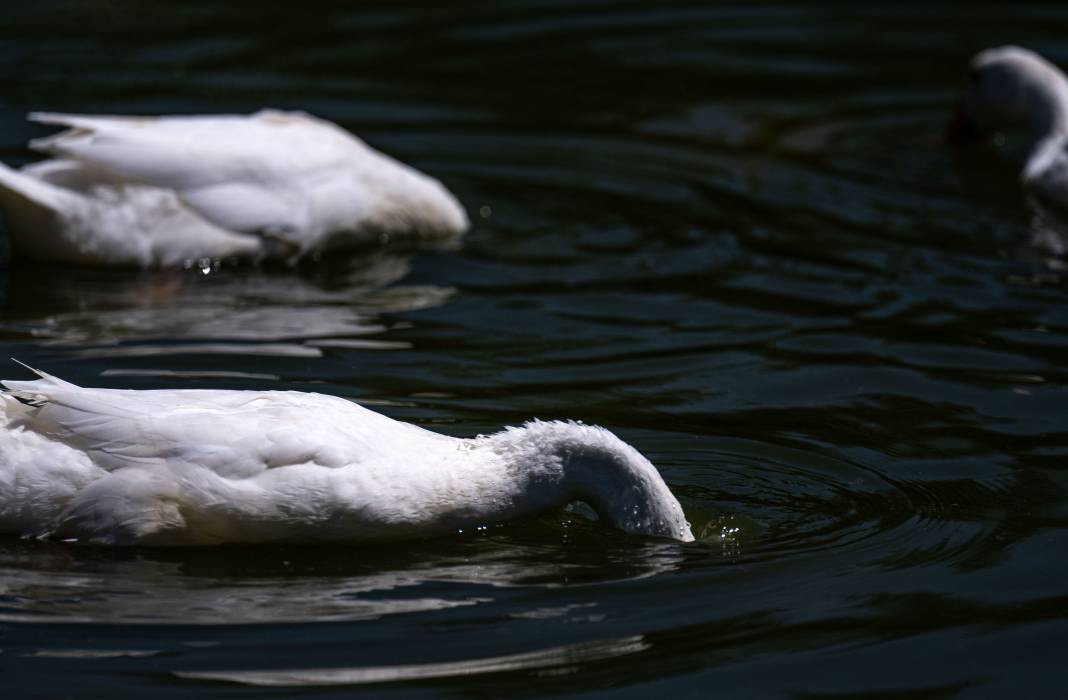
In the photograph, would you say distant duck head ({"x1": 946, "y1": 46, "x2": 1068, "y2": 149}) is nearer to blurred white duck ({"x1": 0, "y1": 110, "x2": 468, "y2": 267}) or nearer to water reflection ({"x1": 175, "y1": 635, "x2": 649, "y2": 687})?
blurred white duck ({"x1": 0, "y1": 110, "x2": 468, "y2": 267})

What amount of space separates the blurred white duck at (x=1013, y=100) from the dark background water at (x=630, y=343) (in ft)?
0.71

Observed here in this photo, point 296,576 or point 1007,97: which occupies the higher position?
point 1007,97

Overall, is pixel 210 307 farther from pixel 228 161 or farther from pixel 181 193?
pixel 228 161

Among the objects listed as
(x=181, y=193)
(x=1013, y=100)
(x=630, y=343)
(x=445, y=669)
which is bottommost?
(x=445, y=669)

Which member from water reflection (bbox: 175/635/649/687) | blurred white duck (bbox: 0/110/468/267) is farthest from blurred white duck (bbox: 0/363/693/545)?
blurred white duck (bbox: 0/110/468/267)

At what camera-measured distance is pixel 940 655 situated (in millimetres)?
4883

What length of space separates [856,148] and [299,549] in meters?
6.69

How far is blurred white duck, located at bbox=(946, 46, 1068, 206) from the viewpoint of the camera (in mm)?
11383

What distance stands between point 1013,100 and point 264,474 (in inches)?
300

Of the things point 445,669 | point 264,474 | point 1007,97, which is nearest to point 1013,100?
point 1007,97

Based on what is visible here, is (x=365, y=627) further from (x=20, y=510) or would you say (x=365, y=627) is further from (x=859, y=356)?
(x=859, y=356)

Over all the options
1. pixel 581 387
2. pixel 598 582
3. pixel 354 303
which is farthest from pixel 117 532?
pixel 354 303

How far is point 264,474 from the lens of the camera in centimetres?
523

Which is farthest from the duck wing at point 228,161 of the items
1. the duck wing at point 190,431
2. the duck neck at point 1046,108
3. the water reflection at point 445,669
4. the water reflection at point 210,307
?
the duck neck at point 1046,108
